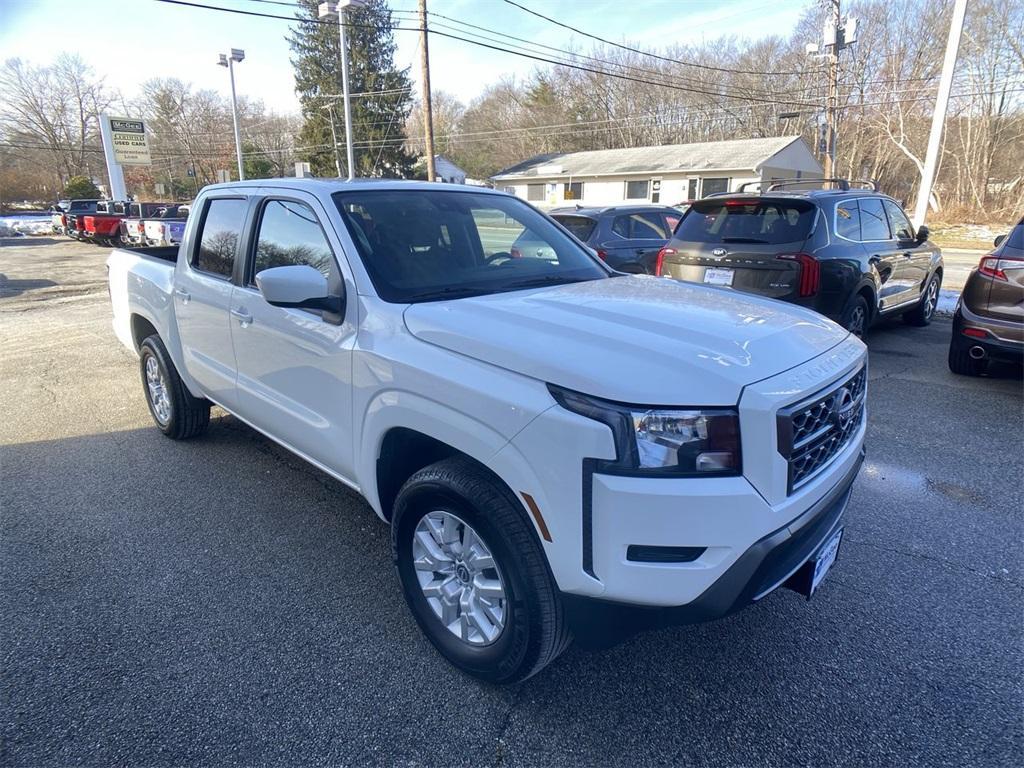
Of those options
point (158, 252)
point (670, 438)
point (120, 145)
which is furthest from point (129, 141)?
point (670, 438)

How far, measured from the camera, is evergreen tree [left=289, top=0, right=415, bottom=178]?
139 ft

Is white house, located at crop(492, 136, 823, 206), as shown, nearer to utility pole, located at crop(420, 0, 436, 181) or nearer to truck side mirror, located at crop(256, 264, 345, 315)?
utility pole, located at crop(420, 0, 436, 181)

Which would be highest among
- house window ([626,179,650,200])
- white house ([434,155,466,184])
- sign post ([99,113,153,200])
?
white house ([434,155,466,184])

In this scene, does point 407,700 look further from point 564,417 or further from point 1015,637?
point 1015,637

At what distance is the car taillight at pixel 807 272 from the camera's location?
20.1ft

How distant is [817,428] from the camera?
2176 mm

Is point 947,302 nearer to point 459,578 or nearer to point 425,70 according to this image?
point 459,578

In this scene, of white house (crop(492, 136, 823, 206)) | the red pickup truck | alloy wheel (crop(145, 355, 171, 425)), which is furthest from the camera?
white house (crop(492, 136, 823, 206))

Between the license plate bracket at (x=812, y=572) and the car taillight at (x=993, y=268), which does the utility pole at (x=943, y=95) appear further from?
the license plate bracket at (x=812, y=572)

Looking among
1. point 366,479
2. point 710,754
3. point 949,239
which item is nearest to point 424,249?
point 366,479

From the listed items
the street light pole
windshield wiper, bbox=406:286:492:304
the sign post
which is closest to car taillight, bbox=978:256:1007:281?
windshield wiper, bbox=406:286:492:304

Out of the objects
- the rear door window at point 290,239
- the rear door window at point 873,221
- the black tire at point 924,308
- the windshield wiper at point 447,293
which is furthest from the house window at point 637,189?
the windshield wiper at point 447,293

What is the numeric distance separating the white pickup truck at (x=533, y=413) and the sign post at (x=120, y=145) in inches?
1206

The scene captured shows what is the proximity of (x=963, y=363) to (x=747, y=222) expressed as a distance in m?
2.59
